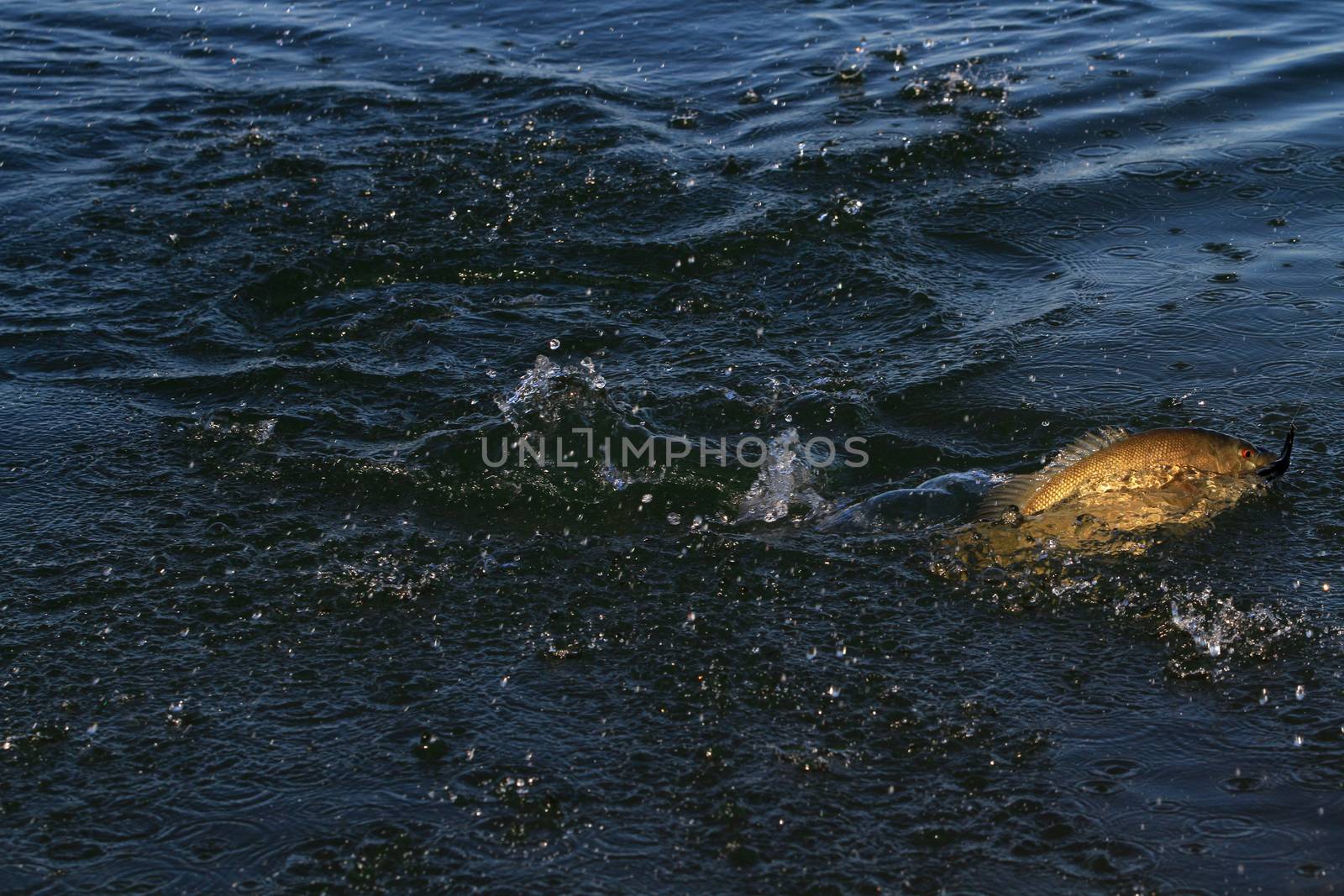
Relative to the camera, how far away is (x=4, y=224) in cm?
827

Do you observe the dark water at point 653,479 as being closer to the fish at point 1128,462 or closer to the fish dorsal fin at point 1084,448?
the fish at point 1128,462

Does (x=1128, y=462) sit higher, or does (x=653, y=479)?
(x=1128, y=462)

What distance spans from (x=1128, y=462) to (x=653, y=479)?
1837mm

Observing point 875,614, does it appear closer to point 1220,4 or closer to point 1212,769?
point 1212,769

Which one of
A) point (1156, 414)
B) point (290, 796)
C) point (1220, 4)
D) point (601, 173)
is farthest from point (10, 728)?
point (1220, 4)

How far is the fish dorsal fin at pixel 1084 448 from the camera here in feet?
17.1

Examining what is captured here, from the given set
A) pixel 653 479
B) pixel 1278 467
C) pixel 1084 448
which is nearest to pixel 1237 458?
pixel 1278 467

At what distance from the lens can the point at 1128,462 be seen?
5145 millimetres

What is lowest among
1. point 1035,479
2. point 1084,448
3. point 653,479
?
point 653,479

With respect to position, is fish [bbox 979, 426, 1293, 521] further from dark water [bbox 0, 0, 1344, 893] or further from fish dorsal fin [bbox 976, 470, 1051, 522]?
dark water [bbox 0, 0, 1344, 893]

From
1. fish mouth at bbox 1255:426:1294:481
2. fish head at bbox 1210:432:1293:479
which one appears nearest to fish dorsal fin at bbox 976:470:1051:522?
fish head at bbox 1210:432:1293:479

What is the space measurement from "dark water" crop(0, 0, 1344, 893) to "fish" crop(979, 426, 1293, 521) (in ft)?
0.89

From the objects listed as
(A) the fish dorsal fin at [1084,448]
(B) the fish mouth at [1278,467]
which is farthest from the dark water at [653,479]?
(A) the fish dorsal fin at [1084,448]

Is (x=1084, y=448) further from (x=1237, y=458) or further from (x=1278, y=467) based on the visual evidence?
(x=1278, y=467)
